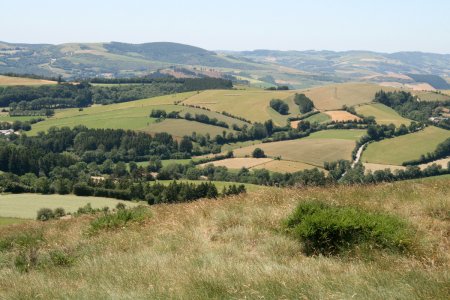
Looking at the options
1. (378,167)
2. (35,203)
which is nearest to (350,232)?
(35,203)

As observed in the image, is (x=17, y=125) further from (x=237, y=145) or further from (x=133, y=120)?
(x=237, y=145)

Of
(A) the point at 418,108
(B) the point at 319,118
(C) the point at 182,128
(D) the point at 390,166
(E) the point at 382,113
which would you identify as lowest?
(C) the point at 182,128

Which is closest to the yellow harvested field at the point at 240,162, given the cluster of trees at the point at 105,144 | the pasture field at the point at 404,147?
the cluster of trees at the point at 105,144

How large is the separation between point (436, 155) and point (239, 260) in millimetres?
122797

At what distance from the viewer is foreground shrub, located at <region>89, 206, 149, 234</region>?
44.5 ft

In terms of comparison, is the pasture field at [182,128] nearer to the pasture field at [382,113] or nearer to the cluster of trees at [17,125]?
the cluster of trees at [17,125]

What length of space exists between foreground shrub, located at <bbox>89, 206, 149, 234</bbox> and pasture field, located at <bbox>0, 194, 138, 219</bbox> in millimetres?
42049

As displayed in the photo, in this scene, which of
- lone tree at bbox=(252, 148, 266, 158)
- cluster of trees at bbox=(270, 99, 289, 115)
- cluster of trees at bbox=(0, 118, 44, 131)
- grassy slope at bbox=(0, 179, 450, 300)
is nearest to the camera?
grassy slope at bbox=(0, 179, 450, 300)

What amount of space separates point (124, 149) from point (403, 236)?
140855 mm

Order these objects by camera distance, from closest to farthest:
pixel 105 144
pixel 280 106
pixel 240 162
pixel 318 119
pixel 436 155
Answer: pixel 436 155
pixel 240 162
pixel 105 144
pixel 318 119
pixel 280 106

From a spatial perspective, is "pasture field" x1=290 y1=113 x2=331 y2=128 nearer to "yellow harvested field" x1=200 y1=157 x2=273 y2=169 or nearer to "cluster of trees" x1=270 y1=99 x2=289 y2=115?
"cluster of trees" x1=270 y1=99 x2=289 y2=115

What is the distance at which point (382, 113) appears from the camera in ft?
592

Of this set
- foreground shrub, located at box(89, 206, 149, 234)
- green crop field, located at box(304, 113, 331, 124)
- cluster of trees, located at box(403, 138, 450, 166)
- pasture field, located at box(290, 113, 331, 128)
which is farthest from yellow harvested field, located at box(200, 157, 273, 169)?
foreground shrub, located at box(89, 206, 149, 234)

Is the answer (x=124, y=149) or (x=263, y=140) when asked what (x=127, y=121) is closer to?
(x=124, y=149)
